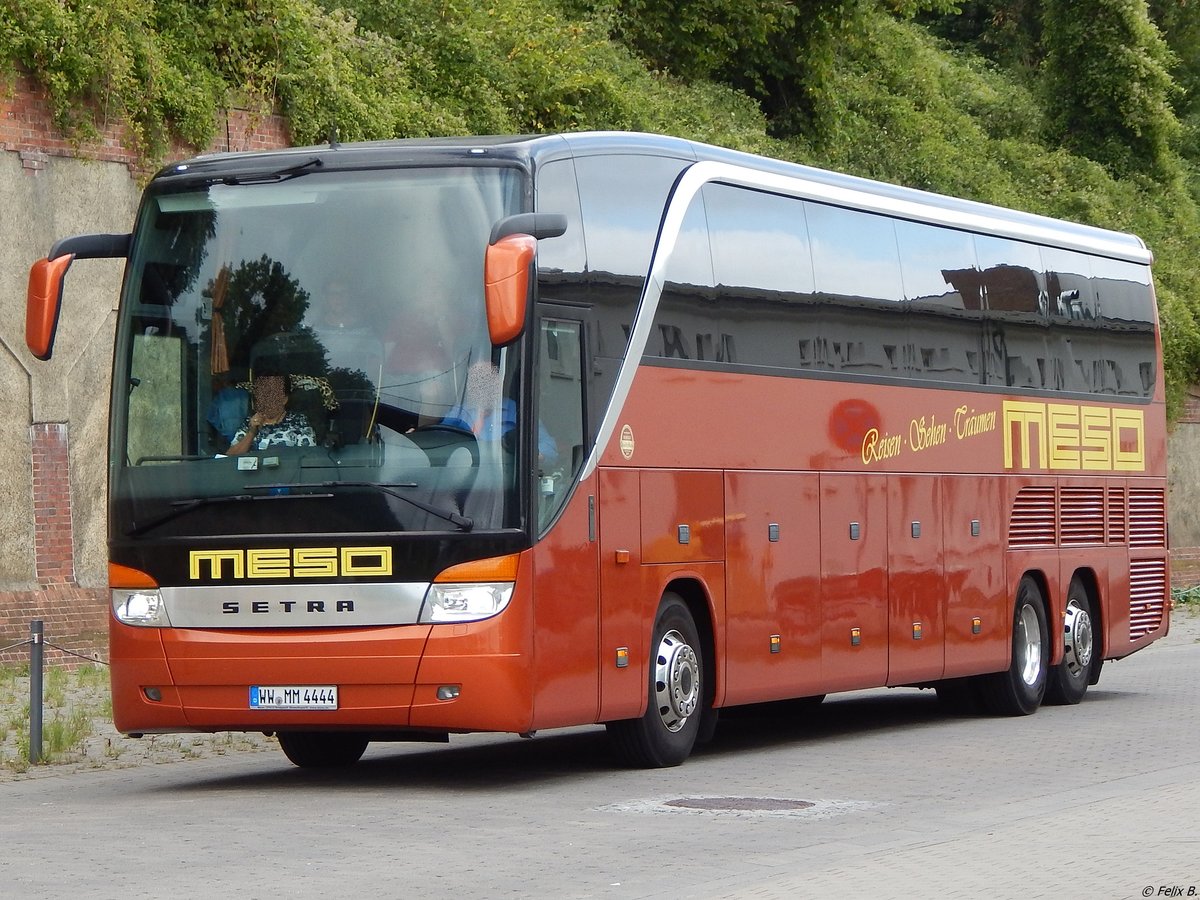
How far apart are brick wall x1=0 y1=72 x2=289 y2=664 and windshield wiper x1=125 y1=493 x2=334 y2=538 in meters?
8.76

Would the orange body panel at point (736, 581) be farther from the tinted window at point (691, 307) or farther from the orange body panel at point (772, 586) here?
the tinted window at point (691, 307)

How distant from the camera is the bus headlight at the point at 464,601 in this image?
1195cm

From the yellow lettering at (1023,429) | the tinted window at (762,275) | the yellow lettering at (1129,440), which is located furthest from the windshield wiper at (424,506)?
the yellow lettering at (1129,440)

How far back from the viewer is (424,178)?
1238cm

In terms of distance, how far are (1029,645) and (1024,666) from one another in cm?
25

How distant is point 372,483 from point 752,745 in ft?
15.9

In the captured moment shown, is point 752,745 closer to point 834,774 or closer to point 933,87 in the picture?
point 834,774

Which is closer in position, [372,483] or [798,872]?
A: [798,872]

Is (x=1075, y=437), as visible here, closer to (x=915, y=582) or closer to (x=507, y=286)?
(x=915, y=582)

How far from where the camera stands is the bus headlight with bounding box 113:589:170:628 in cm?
1244

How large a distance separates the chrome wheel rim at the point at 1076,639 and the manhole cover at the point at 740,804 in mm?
8033

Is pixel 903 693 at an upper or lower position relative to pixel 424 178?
lower

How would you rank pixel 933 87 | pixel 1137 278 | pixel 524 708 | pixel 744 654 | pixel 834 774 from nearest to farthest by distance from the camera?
pixel 524 708 → pixel 834 774 → pixel 744 654 → pixel 1137 278 → pixel 933 87

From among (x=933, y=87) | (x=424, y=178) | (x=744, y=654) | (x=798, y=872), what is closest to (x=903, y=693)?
(x=744, y=654)
